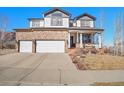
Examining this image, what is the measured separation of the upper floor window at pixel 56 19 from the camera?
3348 centimetres

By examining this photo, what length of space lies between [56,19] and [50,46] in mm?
9223

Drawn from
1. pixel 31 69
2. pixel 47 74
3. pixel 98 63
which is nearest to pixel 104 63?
pixel 98 63

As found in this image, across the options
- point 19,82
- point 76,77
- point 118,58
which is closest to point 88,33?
point 118,58

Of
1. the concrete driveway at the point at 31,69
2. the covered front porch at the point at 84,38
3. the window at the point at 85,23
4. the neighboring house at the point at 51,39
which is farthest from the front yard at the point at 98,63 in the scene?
the window at the point at 85,23

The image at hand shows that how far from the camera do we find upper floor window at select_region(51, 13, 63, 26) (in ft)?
110

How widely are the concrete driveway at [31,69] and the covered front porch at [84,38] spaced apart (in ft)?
10.9

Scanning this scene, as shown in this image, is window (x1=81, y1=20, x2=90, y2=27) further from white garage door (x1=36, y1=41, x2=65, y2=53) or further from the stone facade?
white garage door (x1=36, y1=41, x2=65, y2=53)

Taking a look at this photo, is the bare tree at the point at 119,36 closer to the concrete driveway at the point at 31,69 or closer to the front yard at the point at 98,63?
the front yard at the point at 98,63

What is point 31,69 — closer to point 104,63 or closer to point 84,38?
A: point 104,63

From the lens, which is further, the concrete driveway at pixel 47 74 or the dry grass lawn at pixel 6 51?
the dry grass lawn at pixel 6 51

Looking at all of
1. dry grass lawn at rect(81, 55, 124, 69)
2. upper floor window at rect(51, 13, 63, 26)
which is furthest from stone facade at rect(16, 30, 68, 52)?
upper floor window at rect(51, 13, 63, 26)

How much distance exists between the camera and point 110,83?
13.0 meters

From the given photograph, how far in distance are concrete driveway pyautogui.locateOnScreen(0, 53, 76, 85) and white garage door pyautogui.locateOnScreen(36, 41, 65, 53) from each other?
1.03m
